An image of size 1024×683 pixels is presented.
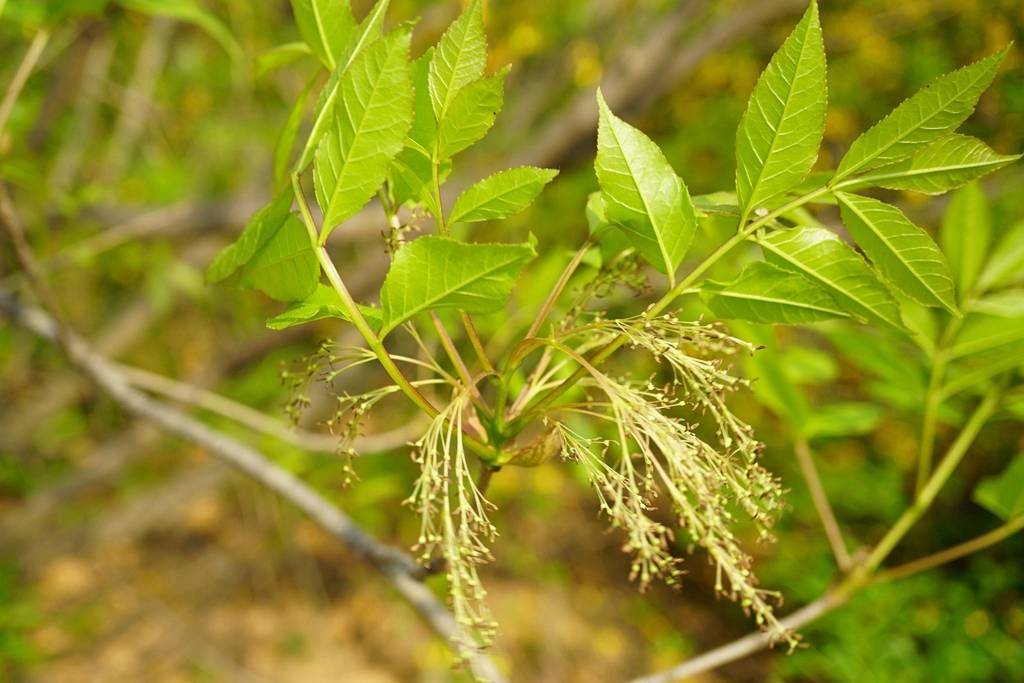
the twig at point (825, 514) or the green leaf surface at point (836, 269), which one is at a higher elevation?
the green leaf surface at point (836, 269)

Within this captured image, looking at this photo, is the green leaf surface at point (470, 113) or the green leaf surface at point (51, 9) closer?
the green leaf surface at point (470, 113)

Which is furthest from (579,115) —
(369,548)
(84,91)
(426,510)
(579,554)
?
(579,554)

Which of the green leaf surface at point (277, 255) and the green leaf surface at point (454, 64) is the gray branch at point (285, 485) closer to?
the green leaf surface at point (277, 255)

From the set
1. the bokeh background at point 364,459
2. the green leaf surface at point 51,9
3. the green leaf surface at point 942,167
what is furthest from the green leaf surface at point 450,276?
the bokeh background at point 364,459

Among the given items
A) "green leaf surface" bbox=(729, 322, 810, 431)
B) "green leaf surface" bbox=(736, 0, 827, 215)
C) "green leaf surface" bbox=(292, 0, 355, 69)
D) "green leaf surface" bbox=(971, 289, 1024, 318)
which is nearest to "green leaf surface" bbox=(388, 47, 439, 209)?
"green leaf surface" bbox=(292, 0, 355, 69)

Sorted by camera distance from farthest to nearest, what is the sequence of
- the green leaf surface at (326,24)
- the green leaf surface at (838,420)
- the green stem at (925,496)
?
1. the green leaf surface at (838,420)
2. the green stem at (925,496)
3. the green leaf surface at (326,24)
